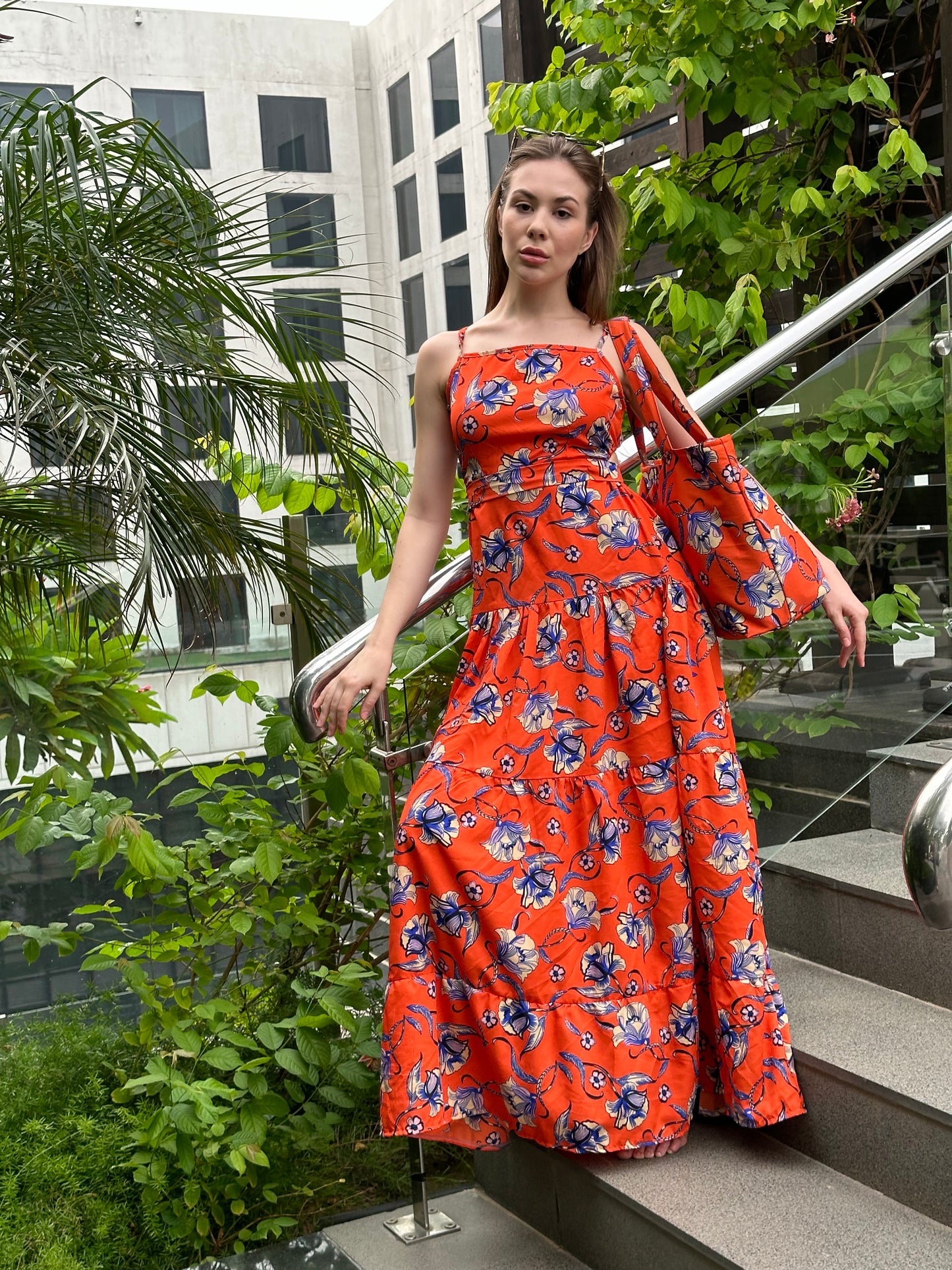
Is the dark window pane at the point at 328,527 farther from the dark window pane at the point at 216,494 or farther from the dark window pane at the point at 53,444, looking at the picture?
the dark window pane at the point at 53,444

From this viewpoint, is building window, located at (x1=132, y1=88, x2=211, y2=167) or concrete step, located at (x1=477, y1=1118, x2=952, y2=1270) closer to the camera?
concrete step, located at (x1=477, y1=1118, x2=952, y2=1270)

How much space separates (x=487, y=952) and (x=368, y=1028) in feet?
2.26

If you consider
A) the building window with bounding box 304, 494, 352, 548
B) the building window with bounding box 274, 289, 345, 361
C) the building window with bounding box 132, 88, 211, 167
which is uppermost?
the building window with bounding box 132, 88, 211, 167

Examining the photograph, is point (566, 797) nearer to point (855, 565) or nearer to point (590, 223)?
point (855, 565)

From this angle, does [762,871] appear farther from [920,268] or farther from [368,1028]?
[920,268]

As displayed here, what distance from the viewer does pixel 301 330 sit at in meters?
2.94

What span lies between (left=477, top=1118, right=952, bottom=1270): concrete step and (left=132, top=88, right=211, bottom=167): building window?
1575 cm

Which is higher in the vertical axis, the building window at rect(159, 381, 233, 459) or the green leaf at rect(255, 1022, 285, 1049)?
the building window at rect(159, 381, 233, 459)

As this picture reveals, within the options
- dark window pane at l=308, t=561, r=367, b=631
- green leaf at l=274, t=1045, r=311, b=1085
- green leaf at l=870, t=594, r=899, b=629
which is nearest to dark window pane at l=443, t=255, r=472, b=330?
dark window pane at l=308, t=561, r=367, b=631

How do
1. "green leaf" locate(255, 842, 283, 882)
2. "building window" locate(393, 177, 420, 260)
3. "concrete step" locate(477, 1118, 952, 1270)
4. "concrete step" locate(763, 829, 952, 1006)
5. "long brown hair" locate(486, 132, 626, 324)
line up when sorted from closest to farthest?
"concrete step" locate(477, 1118, 952, 1270) < "long brown hair" locate(486, 132, 626, 324) < "concrete step" locate(763, 829, 952, 1006) < "green leaf" locate(255, 842, 283, 882) < "building window" locate(393, 177, 420, 260)

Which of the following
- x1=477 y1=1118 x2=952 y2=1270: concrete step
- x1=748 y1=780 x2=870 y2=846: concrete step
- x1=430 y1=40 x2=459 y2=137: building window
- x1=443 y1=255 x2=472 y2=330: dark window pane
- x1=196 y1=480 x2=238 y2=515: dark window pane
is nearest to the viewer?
x1=477 y1=1118 x2=952 y2=1270: concrete step

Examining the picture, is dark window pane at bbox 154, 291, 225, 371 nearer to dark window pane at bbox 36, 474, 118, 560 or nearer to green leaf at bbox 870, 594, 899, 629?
dark window pane at bbox 36, 474, 118, 560

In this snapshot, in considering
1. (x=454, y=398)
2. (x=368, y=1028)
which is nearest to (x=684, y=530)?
(x=454, y=398)

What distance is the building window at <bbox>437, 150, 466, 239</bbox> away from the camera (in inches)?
550
